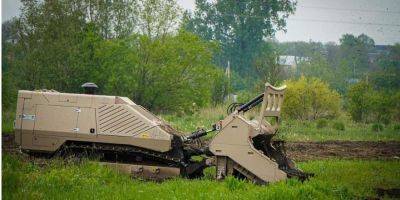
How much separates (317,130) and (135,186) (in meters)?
11.9

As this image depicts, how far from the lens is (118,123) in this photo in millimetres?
8820

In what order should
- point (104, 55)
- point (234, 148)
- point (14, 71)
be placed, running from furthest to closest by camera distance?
1. point (104, 55)
2. point (14, 71)
3. point (234, 148)

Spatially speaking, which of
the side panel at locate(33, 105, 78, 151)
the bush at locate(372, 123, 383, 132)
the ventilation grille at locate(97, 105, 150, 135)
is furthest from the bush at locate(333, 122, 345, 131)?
the side panel at locate(33, 105, 78, 151)

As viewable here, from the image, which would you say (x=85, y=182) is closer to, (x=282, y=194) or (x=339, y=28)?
(x=282, y=194)

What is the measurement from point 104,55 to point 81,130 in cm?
1368

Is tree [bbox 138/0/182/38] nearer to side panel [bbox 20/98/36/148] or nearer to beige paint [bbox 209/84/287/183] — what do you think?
side panel [bbox 20/98/36/148]

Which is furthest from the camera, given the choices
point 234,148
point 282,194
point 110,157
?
point 110,157

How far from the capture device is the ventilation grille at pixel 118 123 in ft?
28.9

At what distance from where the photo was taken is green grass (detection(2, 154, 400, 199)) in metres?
6.68

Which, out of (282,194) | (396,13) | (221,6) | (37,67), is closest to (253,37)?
(221,6)

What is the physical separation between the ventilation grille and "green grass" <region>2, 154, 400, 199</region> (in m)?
0.54

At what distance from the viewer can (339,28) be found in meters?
13.7

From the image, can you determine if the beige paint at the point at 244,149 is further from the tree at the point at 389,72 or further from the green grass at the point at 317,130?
the green grass at the point at 317,130

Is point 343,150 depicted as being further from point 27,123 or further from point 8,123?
point 27,123
